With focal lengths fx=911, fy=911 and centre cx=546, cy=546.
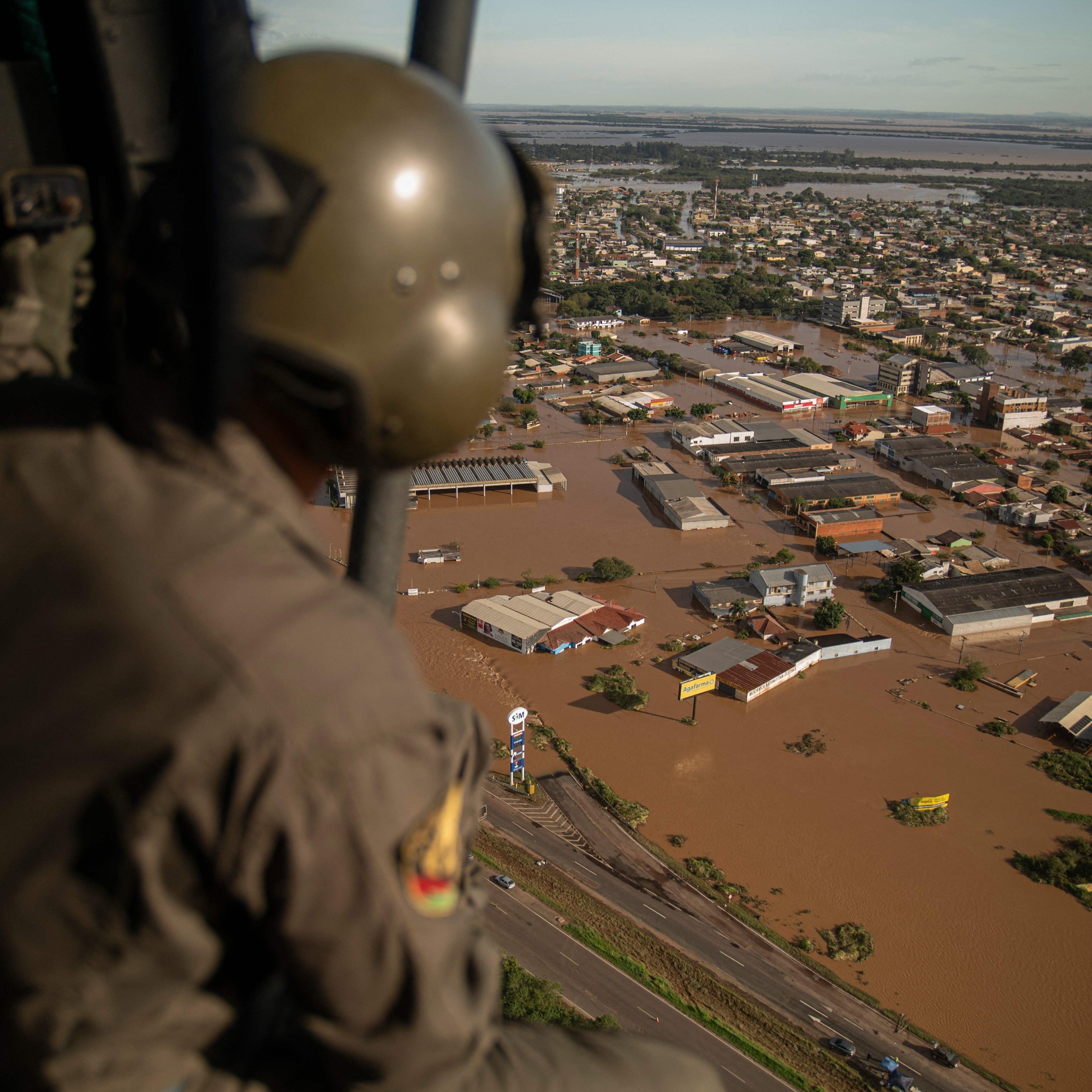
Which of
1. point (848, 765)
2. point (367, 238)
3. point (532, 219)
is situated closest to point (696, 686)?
point (848, 765)

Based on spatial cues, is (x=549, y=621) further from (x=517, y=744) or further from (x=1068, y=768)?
(x=1068, y=768)

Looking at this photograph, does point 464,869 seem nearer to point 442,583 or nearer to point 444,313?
point 444,313

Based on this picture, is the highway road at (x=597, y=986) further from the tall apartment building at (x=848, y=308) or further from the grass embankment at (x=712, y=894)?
the tall apartment building at (x=848, y=308)

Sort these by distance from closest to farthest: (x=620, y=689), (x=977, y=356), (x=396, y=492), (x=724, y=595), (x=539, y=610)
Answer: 1. (x=396, y=492)
2. (x=620, y=689)
3. (x=539, y=610)
4. (x=724, y=595)
5. (x=977, y=356)

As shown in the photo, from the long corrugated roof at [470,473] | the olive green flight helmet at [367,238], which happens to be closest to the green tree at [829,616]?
the long corrugated roof at [470,473]

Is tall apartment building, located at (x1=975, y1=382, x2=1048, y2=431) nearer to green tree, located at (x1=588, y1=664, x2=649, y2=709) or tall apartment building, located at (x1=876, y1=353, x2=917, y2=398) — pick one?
tall apartment building, located at (x1=876, y1=353, x2=917, y2=398)

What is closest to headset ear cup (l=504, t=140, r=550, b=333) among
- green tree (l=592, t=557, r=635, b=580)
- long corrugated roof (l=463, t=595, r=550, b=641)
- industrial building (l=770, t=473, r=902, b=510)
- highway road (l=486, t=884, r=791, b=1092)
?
highway road (l=486, t=884, r=791, b=1092)

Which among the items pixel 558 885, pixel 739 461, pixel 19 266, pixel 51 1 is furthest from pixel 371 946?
pixel 739 461
